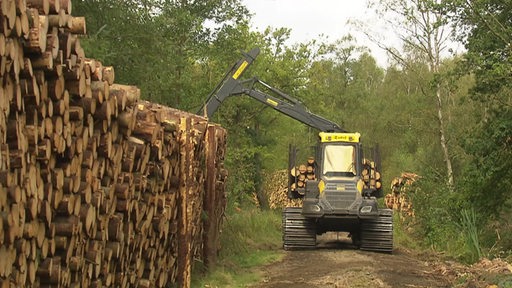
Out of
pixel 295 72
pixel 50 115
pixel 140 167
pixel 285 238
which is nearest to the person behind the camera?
pixel 50 115

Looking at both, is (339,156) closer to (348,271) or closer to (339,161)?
(339,161)

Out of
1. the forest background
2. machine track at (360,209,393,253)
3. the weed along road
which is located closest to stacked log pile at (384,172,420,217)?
the forest background

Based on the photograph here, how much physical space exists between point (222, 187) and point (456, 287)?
5.63m

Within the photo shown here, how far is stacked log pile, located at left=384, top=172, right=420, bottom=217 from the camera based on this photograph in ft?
88.5

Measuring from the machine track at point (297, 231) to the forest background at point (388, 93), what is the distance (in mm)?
3348

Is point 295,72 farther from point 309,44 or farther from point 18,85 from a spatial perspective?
point 18,85

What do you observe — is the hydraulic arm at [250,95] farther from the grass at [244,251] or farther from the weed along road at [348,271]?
the weed along road at [348,271]

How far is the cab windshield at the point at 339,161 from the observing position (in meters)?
17.6

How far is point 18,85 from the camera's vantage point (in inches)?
181

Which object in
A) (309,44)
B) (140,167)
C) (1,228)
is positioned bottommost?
(1,228)

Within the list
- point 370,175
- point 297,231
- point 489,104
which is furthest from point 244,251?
point 489,104

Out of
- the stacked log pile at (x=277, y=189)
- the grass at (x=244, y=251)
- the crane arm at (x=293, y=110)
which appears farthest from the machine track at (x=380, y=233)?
the stacked log pile at (x=277, y=189)

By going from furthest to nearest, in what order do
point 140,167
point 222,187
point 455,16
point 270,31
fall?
point 270,31
point 455,16
point 222,187
point 140,167

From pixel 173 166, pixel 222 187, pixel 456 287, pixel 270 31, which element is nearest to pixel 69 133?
pixel 173 166
